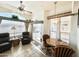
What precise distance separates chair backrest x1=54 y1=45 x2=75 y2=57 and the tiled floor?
1.07 ft

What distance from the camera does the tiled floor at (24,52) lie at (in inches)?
85.2

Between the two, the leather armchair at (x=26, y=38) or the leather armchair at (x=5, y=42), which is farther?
the leather armchair at (x=26, y=38)

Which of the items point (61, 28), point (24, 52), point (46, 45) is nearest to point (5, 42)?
point (24, 52)

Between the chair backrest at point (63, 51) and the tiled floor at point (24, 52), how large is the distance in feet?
1.07

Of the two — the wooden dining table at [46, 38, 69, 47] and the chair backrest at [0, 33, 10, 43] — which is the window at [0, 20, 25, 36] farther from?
the wooden dining table at [46, 38, 69, 47]

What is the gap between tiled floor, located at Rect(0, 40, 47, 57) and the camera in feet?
7.10

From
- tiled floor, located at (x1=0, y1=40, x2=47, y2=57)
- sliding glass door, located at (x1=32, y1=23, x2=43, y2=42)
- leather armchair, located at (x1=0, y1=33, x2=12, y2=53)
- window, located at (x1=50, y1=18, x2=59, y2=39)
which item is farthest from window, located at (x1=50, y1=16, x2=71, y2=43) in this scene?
leather armchair, located at (x1=0, y1=33, x2=12, y2=53)

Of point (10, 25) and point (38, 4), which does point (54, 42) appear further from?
point (10, 25)

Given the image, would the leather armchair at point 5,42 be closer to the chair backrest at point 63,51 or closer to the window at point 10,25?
the window at point 10,25

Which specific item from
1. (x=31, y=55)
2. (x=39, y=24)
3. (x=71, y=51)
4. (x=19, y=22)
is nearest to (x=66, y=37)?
(x=71, y=51)

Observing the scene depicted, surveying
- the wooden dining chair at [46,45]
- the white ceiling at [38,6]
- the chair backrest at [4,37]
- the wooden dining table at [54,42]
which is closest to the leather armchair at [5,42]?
the chair backrest at [4,37]

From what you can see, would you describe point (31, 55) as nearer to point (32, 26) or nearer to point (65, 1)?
point (32, 26)

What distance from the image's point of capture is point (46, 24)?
2.34 meters

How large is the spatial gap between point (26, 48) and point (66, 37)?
976 mm
